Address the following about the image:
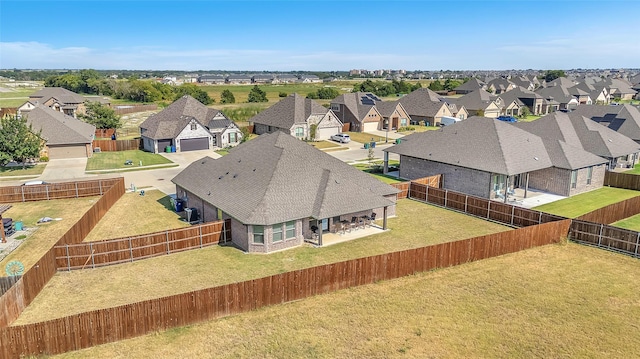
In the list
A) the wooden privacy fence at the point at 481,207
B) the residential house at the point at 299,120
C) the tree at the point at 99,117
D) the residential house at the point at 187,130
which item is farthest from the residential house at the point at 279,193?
the tree at the point at 99,117

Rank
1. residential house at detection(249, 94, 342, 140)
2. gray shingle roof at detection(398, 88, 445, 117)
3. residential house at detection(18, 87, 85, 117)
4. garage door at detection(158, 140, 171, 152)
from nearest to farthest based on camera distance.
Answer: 1. garage door at detection(158, 140, 171, 152)
2. residential house at detection(249, 94, 342, 140)
3. gray shingle roof at detection(398, 88, 445, 117)
4. residential house at detection(18, 87, 85, 117)

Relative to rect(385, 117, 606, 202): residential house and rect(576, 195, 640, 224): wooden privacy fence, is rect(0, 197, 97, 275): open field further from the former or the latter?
rect(576, 195, 640, 224): wooden privacy fence

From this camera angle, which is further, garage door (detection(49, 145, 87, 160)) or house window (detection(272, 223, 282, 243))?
garage door (detection(49, 145, 87, 160))

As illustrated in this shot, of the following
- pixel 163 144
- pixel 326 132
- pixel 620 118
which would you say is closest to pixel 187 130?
pixel 163 144

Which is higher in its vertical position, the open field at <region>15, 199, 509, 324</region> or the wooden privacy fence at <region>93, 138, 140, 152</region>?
the wooden privacy fence at <region>93, 138, 140, 152</region>

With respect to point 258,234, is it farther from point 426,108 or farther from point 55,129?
point 426,108

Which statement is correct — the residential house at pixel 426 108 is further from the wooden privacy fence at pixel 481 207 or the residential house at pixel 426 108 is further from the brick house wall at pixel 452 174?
the wooden privacy fence at pixel 481 207

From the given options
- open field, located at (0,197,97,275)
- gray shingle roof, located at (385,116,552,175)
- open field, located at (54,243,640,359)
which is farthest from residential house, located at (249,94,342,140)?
open field, located at (54,243,640,359)
